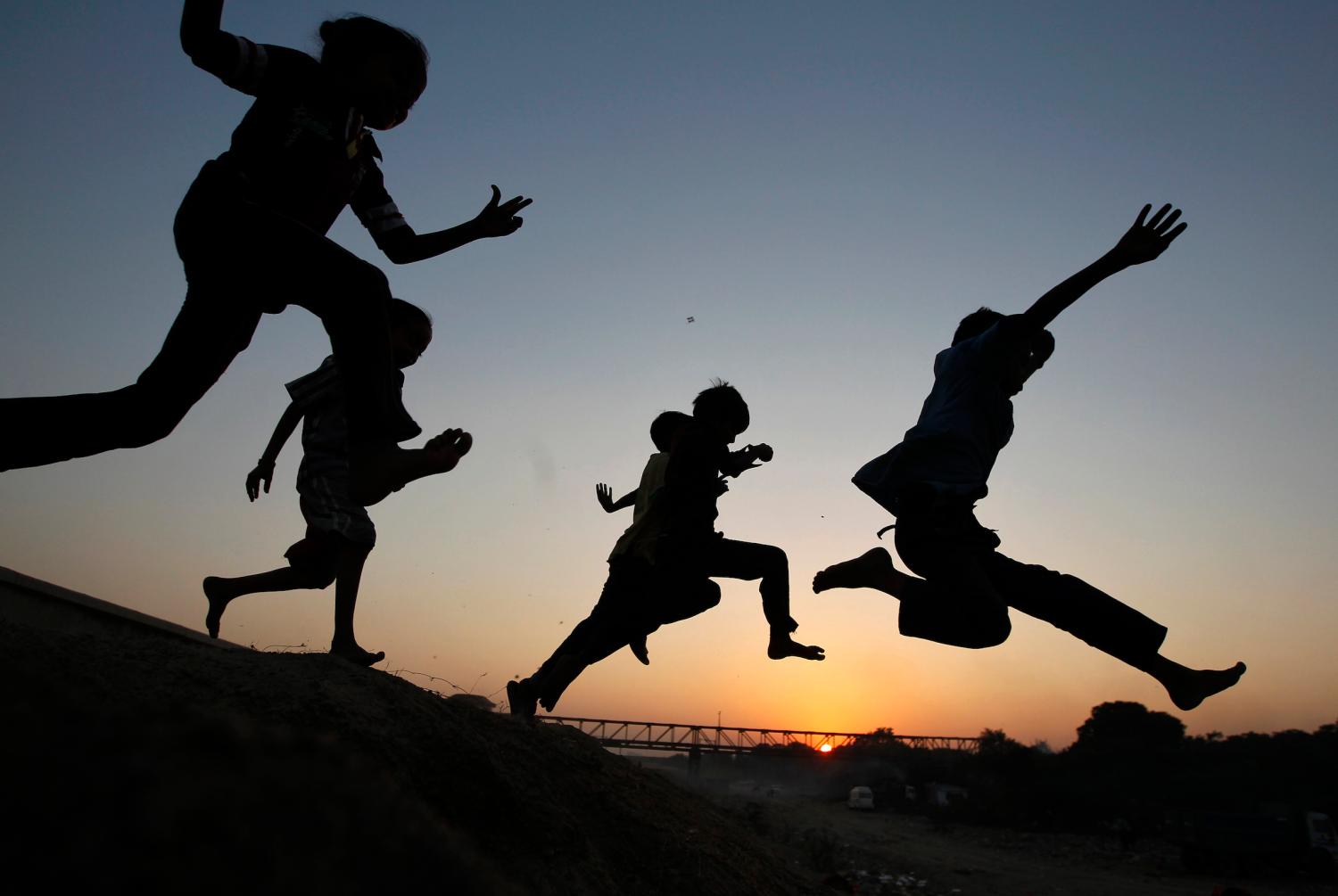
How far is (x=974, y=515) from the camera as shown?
3.93 metres

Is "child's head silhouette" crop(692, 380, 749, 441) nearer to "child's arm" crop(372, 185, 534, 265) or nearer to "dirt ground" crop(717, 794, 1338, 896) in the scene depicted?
"child's arm" crop(372, 185, 534, 265)

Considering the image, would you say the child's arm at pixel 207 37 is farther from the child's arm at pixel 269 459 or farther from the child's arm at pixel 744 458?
the child's arm at pixel 744 458

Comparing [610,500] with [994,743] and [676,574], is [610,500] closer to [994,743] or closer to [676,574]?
[676,574]

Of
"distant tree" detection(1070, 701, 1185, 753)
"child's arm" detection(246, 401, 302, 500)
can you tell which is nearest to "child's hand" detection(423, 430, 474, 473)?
"child's arm" detection(246, 401, 302, 500)

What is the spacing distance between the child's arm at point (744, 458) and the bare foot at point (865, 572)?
91 centimetres

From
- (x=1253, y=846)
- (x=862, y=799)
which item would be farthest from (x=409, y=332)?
(x=862, y=799)

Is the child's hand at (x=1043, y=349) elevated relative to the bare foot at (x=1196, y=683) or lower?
elevated

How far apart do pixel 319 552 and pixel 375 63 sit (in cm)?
235

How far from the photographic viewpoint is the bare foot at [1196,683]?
159 inches

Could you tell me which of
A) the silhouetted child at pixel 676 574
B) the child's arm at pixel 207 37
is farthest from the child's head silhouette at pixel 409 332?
the child's arm at pixel 207 37

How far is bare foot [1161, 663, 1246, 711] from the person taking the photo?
4.03 metres

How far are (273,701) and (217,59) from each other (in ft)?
6.64

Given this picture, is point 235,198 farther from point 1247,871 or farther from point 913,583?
point 1247,871

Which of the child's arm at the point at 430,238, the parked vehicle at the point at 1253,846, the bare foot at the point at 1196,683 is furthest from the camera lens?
the parked vehicle at the point at 1253,846
